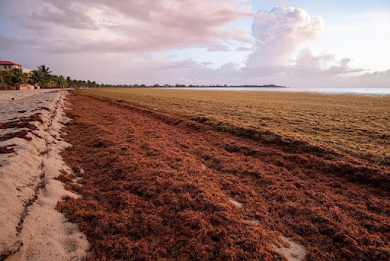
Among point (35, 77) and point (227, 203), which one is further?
point (35, 77)

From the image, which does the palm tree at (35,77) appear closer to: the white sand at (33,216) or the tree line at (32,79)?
the tree line at (32,79)

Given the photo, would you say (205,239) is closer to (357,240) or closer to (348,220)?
(357,240)

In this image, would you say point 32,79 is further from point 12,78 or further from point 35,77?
point 12,78

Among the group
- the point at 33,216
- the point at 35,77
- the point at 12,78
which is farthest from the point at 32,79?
the point at 33,216

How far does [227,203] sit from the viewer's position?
5.97 m

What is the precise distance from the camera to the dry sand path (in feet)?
14.4

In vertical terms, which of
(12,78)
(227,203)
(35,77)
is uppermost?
(35,77)

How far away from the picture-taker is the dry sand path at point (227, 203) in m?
4.39

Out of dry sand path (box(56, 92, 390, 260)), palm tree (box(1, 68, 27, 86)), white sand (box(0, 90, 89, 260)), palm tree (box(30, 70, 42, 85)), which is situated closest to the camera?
white sand (box(0, 90, 89, 260))

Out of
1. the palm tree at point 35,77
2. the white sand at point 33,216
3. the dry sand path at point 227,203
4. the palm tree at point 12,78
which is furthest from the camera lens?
the palm tree at point 35,77

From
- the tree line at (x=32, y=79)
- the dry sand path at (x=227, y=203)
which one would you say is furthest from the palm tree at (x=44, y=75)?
the dry sand path at (x=227, y=203)

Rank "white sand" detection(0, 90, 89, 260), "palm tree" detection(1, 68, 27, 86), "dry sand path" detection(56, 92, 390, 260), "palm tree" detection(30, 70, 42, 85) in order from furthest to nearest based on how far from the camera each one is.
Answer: "palm tree" detection(30, 70, 42, 85)
"palm tree" detection(1, 68, 27, 86)
"dry sand path" detection(56, 92, 390, 260)
"white sand" detection(0, 90, 89, 260)

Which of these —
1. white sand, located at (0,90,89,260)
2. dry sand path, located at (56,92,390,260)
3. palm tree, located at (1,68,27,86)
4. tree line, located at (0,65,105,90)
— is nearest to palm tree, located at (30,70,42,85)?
tree line, located at (0,65,105,90)

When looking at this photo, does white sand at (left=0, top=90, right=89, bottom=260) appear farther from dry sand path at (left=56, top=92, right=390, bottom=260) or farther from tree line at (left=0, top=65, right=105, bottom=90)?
tree line at (left=0, top=65, right=105, bottom=90)
